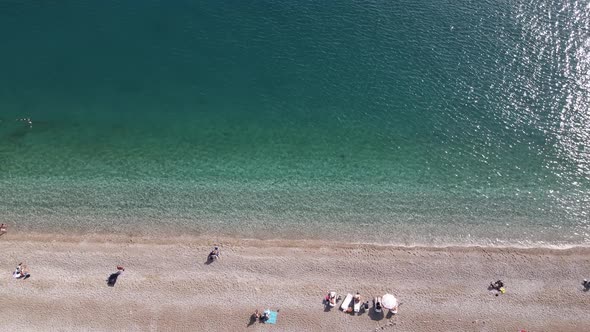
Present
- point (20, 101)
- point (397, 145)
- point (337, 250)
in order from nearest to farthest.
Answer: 1. point (337, 250)
2. point (397, 145)
3. point (20, 101)

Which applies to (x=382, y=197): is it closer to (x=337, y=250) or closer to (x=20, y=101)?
(x=337, y=250)

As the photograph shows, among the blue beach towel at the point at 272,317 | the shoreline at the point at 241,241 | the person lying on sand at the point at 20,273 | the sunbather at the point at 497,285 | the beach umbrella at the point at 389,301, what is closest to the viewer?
the blue beach towel at the point at 272,317

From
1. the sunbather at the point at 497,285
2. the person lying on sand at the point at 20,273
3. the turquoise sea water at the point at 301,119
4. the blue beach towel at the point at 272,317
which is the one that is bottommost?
the person lying on sand at the point at 20,273

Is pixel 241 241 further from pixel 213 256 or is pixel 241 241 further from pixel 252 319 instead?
pixel 252 319

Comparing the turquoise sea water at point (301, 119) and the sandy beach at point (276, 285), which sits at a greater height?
the turquoise sea water at point (301, 119)

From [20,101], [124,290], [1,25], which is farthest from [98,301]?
[1,25]

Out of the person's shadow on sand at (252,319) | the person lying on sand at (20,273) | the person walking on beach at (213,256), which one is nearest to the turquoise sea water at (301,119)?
the person walking on beach at (213,256)

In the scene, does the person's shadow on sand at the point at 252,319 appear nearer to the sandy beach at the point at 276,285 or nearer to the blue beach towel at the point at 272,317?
the sandy beach at the point at 276,285
